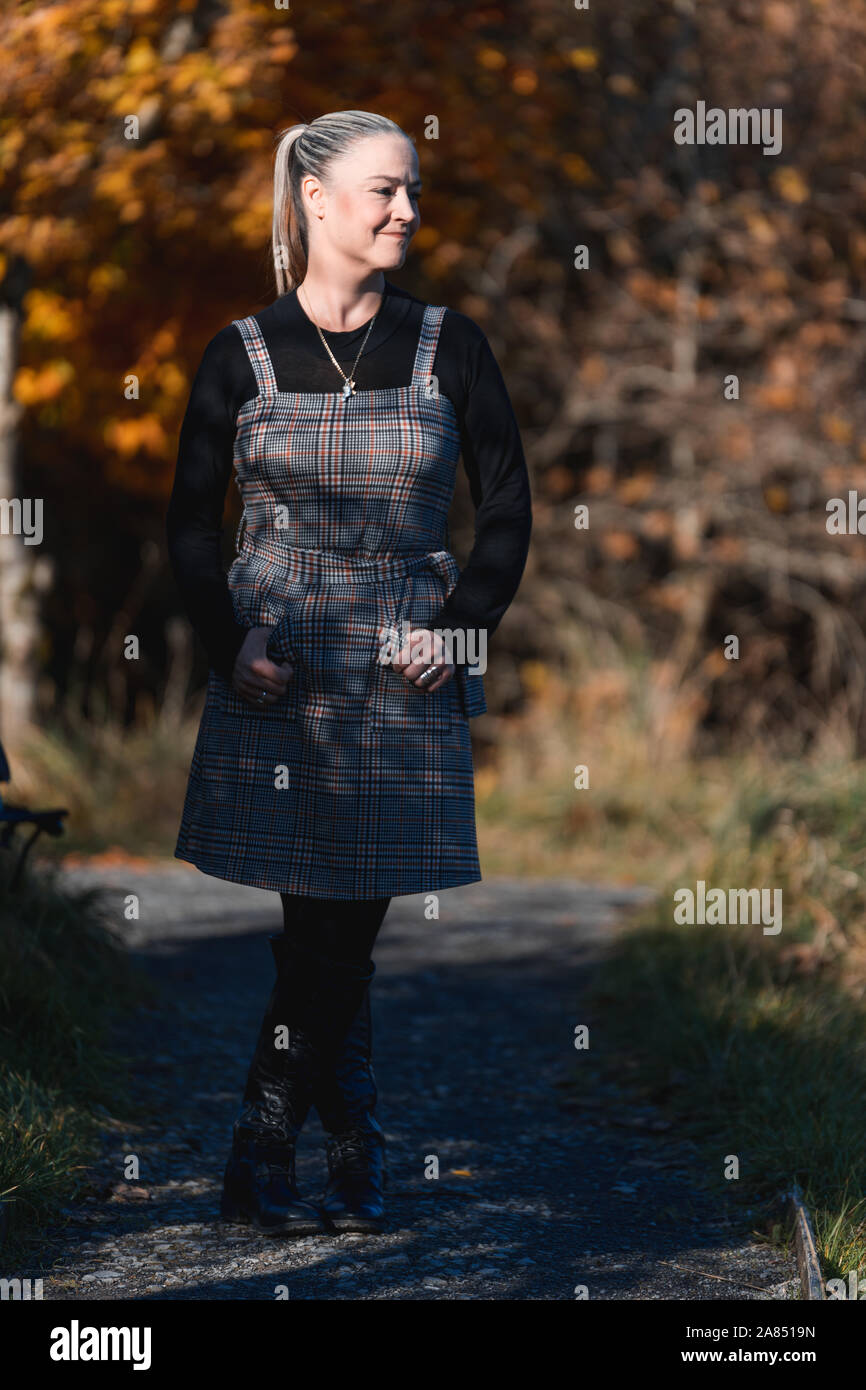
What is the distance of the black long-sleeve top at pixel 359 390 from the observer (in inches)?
110

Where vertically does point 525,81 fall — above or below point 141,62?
above

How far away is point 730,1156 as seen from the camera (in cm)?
332

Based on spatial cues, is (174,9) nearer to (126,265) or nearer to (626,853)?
(126,265)

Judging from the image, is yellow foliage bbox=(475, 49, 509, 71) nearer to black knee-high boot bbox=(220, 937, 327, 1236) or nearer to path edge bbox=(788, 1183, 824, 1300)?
black knee-high boot bbox=(220, 937, 327, 1236)

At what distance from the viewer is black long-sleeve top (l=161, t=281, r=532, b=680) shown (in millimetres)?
2787

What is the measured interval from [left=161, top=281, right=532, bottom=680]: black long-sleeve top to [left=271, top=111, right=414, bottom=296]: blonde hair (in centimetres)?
13

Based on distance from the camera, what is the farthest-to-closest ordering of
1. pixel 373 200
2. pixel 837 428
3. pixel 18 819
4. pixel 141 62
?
pixel 837 428 → pixel 141 62 → pixel 18 819 → pixel 373 200

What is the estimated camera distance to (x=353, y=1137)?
298 cm

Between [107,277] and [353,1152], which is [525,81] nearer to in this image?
[107,277]

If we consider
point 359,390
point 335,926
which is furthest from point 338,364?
point 335,926

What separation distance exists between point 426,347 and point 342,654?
0.56m

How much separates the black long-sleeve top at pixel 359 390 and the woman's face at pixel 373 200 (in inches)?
5.5

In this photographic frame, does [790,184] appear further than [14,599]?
Yes

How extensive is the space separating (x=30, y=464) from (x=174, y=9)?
13.9 ft
